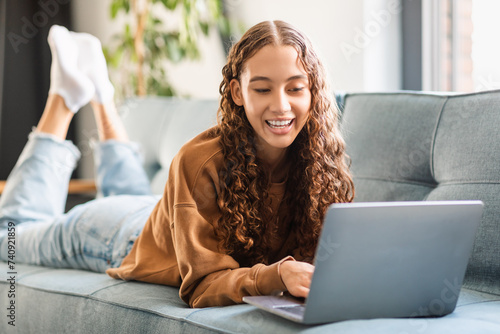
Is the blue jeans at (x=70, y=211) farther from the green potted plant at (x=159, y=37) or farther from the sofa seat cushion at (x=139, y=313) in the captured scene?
the green potted plant at (x=159, y=37)

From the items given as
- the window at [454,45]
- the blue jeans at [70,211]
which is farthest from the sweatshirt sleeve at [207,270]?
the window at [454,45]

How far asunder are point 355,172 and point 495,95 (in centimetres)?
38

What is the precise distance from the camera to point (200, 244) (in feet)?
3.72

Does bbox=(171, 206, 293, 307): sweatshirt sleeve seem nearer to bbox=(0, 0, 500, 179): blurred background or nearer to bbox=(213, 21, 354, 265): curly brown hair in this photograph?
bbox=(213, 21, 354, 265): curly brown hair

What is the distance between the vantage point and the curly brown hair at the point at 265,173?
1.17m

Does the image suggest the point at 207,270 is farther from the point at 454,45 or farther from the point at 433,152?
the point at 454,45

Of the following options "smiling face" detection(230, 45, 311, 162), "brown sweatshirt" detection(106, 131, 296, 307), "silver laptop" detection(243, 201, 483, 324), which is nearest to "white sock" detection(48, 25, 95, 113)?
"brown sweatshirt" detection(106, 131, 296, 307)

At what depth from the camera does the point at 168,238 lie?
1.29 m

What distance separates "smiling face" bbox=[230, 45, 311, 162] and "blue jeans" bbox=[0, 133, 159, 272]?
535 mm

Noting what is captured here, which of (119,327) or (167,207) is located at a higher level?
(167,207)

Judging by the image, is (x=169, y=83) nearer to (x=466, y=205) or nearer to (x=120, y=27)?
(x=120, y=27)

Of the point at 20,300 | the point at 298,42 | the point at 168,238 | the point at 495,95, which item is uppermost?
the point at 298,42

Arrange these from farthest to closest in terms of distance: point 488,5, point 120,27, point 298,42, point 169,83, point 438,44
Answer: point 120,27
point 169,83
point 438,44
point 488,5
point 298,42

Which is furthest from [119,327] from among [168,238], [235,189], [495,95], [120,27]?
[120,27]
